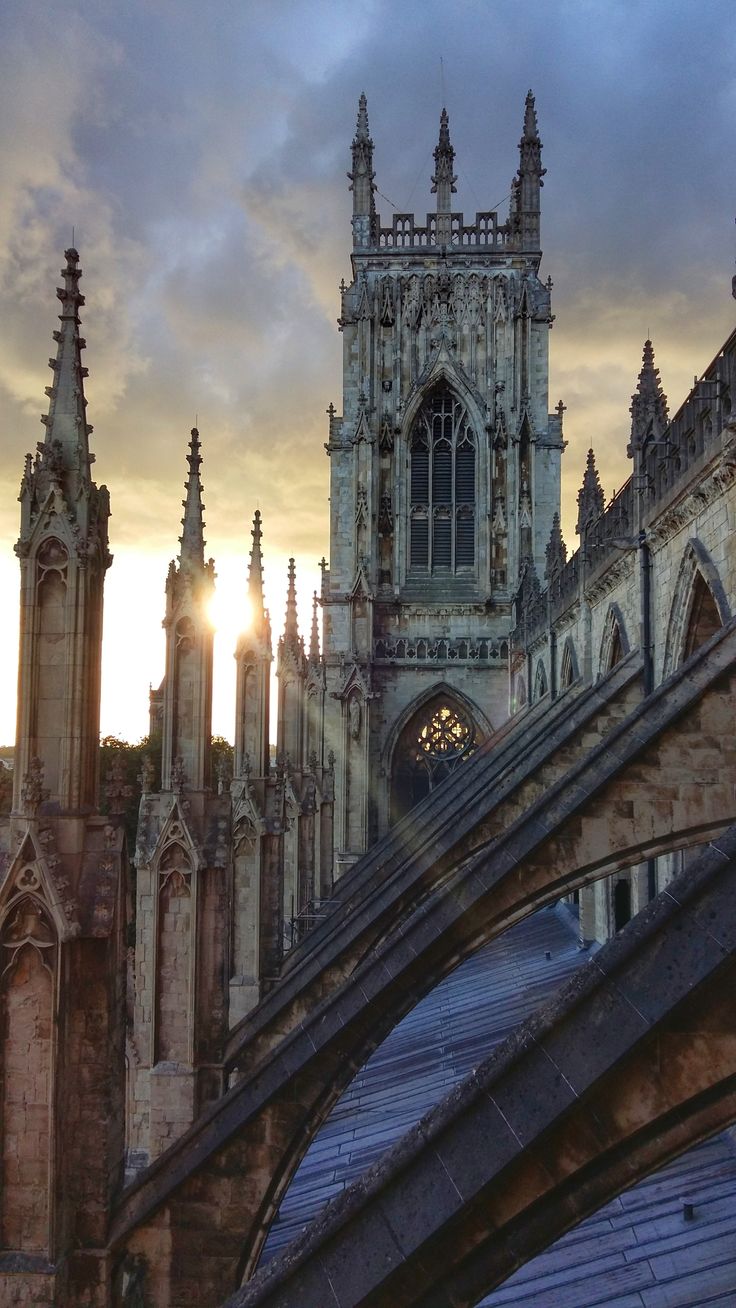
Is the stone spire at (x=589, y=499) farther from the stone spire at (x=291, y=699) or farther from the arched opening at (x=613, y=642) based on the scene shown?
the stone spire at (x=291, y=699)

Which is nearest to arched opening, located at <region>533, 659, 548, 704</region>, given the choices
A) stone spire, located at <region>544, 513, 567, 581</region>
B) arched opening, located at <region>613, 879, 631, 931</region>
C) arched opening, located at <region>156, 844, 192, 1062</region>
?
stone spire, located at <region>544, 513, 567, 581</region>

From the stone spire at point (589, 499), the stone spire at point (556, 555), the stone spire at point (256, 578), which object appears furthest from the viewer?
the stone spire at point (556, 555)

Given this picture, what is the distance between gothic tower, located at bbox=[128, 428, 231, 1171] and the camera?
11.4 meters

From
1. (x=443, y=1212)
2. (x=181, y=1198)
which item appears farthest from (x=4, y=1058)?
(x=443, y=1212)

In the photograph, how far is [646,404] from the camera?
43.5 feet

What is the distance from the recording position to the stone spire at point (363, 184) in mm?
34406

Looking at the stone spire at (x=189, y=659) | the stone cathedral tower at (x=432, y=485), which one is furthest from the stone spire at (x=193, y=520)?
the stone cathedral tower at (x=432, y=485)

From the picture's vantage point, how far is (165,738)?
11680 millimetres

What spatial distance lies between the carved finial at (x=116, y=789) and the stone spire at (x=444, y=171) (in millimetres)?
32534

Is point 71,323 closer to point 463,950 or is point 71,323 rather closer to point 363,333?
point 463,950

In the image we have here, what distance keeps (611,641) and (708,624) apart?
4588 millimetres

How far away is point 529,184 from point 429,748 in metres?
21.4

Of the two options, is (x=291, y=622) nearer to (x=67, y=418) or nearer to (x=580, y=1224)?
(x=67, y=418)

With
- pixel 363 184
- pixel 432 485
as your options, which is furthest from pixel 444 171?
pixel 432 485
